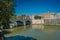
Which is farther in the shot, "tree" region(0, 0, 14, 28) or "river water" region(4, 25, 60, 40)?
"river water" region(4, 25, 60, 40)

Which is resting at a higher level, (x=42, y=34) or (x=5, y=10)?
(x=5, y=10)

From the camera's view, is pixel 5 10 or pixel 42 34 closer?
pixel 5 10

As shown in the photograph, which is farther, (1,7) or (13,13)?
(13,13)

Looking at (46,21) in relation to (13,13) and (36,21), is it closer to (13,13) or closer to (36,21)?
(36,21)

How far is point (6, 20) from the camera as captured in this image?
11.6 meters

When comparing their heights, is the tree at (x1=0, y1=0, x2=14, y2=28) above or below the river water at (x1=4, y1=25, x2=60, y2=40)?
above

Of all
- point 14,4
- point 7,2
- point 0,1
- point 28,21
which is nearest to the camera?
point 0,1

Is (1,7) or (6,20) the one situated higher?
(1,7)

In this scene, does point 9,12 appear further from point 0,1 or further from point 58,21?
point 58,21

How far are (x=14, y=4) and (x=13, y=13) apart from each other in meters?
0.77

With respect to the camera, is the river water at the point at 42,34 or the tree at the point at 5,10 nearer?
the tree at the point at 5,10

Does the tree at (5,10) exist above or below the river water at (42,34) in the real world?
above

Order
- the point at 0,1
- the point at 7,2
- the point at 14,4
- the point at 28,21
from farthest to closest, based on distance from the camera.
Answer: the point at 28,21
the point at 14,4
the point at 7,2
the point at 0,1

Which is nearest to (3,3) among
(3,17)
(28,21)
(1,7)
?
(1,7)
